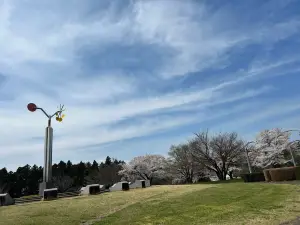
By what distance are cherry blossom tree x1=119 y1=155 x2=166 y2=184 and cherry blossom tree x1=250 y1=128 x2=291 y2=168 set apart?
62.3 ft

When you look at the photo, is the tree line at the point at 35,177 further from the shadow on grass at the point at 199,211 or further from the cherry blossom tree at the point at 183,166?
the shadow on grass at the point at 199,211

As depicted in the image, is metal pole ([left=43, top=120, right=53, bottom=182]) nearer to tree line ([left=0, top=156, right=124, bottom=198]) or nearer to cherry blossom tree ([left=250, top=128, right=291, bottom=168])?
tree line ([left=0, top=156, right=124, bottom=198])

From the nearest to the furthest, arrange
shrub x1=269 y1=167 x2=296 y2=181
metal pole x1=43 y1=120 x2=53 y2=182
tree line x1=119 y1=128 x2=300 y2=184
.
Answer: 1. shrub x1=269 y1=167 x2=296 y2=181
2. metal pole x1=43 y1=120 x2=53 y2=182
3. tree line x1=119 y1=128 x2=300 y2=184

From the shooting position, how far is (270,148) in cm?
4984

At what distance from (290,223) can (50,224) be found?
7400 millimetres

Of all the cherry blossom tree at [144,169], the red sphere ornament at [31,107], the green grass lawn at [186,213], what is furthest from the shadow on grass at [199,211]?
the cherry blossom tree at [144,169]

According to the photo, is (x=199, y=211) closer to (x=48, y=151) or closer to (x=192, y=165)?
(x=48, y=151)

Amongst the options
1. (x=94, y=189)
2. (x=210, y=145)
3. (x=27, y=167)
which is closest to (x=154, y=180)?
(x=210, y=145)

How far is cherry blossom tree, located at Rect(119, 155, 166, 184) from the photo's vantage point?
5953 cm

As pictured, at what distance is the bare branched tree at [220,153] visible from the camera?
40.3 metres

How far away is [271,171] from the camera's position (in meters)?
23.1

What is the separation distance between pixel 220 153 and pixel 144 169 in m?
24.0

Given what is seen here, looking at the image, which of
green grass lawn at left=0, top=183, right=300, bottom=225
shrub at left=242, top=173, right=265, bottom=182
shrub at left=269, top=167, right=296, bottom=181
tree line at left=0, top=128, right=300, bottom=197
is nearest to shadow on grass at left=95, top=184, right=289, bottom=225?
green grass lawn at left=0, top=183, right=300, bottom=225

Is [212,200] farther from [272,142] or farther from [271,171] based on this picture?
[272,142]
